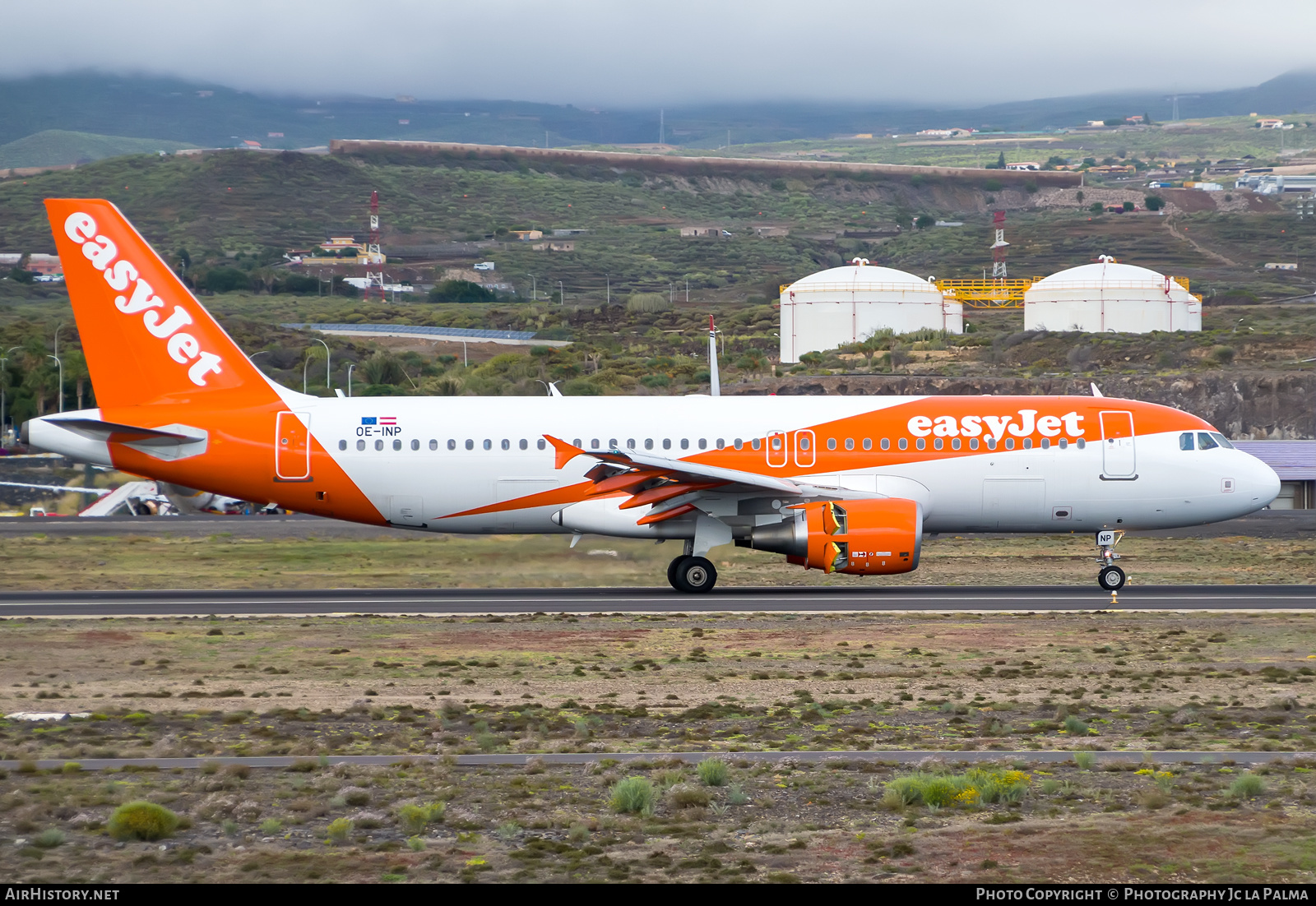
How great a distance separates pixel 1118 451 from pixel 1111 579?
9.50 ft

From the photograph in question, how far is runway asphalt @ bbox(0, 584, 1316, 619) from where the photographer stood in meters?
26.9

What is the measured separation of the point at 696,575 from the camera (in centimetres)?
2950

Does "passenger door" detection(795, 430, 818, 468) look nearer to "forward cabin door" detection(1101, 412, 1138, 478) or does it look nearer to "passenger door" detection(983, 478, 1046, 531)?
"passenger door" detection(983, 478, 1046, 531)

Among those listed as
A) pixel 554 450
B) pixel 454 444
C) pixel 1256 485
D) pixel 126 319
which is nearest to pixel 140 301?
pixel 126 319

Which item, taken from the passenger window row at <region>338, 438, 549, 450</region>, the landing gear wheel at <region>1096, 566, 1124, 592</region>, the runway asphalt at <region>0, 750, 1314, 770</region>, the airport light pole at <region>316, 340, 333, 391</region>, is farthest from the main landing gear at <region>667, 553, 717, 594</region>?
the airport light pole at <region>316, 340, 333, 391</region>

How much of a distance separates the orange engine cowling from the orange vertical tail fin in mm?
12061

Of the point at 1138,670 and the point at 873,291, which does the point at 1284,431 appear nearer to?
the point at 873,291

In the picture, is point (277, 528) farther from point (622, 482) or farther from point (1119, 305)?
point (1119, 305)

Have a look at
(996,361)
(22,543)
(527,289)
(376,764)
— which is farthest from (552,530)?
(527,289)

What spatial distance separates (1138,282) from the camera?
341 ft

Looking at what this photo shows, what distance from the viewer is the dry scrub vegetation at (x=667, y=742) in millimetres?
10984

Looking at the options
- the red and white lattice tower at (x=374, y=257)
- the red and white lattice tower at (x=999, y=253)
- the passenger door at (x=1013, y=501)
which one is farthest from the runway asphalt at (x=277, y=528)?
the red and white lattice tower at (x=374, y=257)

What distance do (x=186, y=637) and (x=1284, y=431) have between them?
61580 millimetres

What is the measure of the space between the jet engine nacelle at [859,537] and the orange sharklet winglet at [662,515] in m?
2.08
